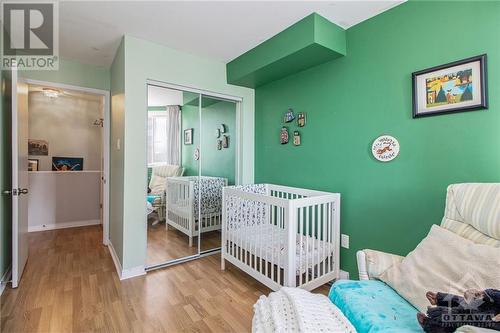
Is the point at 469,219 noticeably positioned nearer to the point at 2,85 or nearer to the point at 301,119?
the point at 301,119

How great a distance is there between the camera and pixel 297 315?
906 millimetres

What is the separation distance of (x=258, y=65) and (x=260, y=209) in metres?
1.56

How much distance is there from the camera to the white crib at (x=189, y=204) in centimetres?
302

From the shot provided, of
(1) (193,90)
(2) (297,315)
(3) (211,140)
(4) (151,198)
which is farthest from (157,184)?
(2) (297,315)

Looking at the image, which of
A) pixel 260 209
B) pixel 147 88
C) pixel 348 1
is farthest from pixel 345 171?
pixel 147 88

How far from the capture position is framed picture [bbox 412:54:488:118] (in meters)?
1.59

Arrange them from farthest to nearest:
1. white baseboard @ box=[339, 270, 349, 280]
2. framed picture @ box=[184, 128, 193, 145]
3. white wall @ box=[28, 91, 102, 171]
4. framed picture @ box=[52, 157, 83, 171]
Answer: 1. framed picture @ box=[52, 157, 83, 171]
2. white wall @ box=[28, 91, 102, 171]
3. framed picture @ box=[184, 128, 193, 145]
4. white baseboard @ box=[339, 270, 349, 280]

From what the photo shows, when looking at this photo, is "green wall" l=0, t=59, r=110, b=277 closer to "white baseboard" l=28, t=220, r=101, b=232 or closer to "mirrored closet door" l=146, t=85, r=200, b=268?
"mirrored closet door" l=146, t=85, r=200, b=268

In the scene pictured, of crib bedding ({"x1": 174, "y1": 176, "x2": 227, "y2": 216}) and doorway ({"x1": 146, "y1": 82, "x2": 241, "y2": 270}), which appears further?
crib bedding ({"x1": 174, "y1": 176, "x2": 227, "y2": 216})

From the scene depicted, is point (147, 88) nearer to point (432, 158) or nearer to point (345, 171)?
point (345, 171)

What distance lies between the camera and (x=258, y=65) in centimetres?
267

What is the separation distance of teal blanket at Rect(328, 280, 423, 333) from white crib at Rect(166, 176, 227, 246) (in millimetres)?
2018

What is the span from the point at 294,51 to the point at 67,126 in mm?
4294

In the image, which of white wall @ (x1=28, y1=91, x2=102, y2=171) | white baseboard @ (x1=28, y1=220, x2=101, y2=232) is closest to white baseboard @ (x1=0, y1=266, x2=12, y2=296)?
white baseboard @ (x1=28, y1=220, x2=101, y2=232)
